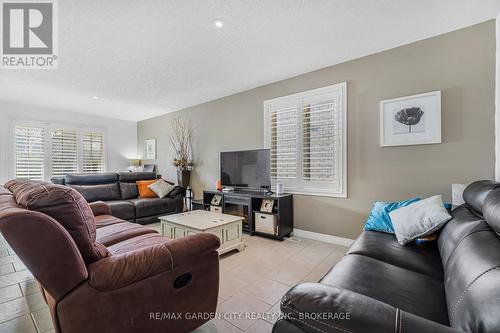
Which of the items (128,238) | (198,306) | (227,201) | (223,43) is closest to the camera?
(198,306)

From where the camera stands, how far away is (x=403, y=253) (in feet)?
5.23

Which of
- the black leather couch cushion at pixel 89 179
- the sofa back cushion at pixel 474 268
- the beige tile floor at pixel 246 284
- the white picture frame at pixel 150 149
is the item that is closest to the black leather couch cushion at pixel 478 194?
the sofa back cushion at pixel 474 268

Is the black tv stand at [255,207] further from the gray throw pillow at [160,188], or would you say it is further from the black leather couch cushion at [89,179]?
the black leather couch cushion at [89,179]

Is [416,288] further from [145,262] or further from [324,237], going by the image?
[324,237]

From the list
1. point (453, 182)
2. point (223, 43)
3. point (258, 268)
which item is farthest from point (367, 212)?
point (223, 43)

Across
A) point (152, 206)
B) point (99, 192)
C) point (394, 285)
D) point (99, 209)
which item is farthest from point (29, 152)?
point (394, 285)

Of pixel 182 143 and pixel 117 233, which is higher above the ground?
pixel 182 143

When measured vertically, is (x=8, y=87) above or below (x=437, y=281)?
above

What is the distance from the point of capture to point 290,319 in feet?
2.69

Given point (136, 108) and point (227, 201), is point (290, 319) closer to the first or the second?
point (227, 201)

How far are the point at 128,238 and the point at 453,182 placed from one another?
3.16m

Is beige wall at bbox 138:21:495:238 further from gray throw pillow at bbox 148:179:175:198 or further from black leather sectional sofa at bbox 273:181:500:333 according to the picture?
gray throw pillow at bbox 148:179:175:198

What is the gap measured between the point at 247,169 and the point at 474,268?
2.98 metres

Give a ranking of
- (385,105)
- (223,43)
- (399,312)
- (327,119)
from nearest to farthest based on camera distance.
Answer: (399,312), (223,43), (385,105), (327,119)
